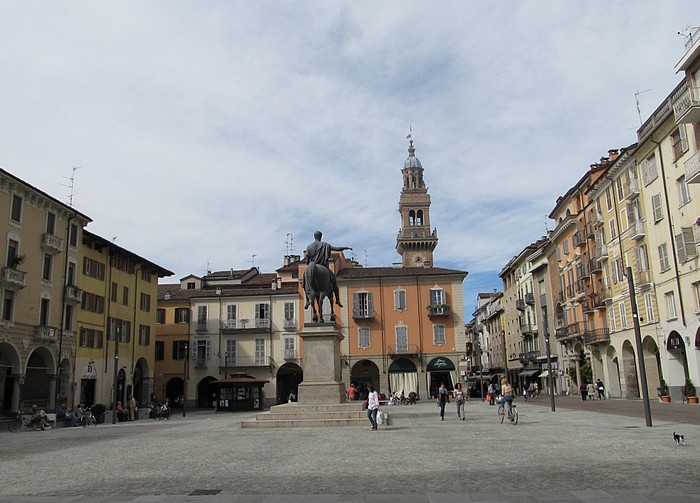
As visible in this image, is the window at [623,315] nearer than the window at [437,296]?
Yes

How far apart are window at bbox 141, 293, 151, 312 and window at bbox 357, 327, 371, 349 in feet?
63.4

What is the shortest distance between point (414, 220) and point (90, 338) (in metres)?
77.5

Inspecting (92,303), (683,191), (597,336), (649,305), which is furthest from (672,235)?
(92,303)

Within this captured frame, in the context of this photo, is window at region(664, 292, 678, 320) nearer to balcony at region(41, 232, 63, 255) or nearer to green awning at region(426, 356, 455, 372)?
green awning at region(426, 356, 455, 372)

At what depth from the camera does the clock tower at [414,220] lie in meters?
107

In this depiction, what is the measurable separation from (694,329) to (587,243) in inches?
→ 688

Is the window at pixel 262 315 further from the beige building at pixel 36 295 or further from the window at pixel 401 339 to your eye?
the beige building at pixel 36 295

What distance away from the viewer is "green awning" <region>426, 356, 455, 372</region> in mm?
55938

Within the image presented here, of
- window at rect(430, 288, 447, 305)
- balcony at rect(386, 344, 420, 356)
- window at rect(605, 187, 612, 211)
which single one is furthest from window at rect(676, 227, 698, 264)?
balcony at rect(386, 344, 420, 356)

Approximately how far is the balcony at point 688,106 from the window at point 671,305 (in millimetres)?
9554

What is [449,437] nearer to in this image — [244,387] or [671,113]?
[671,113]

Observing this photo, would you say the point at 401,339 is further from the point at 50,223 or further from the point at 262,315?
the point at 50,223

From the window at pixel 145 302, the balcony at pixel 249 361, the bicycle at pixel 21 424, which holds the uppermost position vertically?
the window at pixel 145 302

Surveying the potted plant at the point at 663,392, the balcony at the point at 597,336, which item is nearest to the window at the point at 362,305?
the balcony at the point at 597,336
